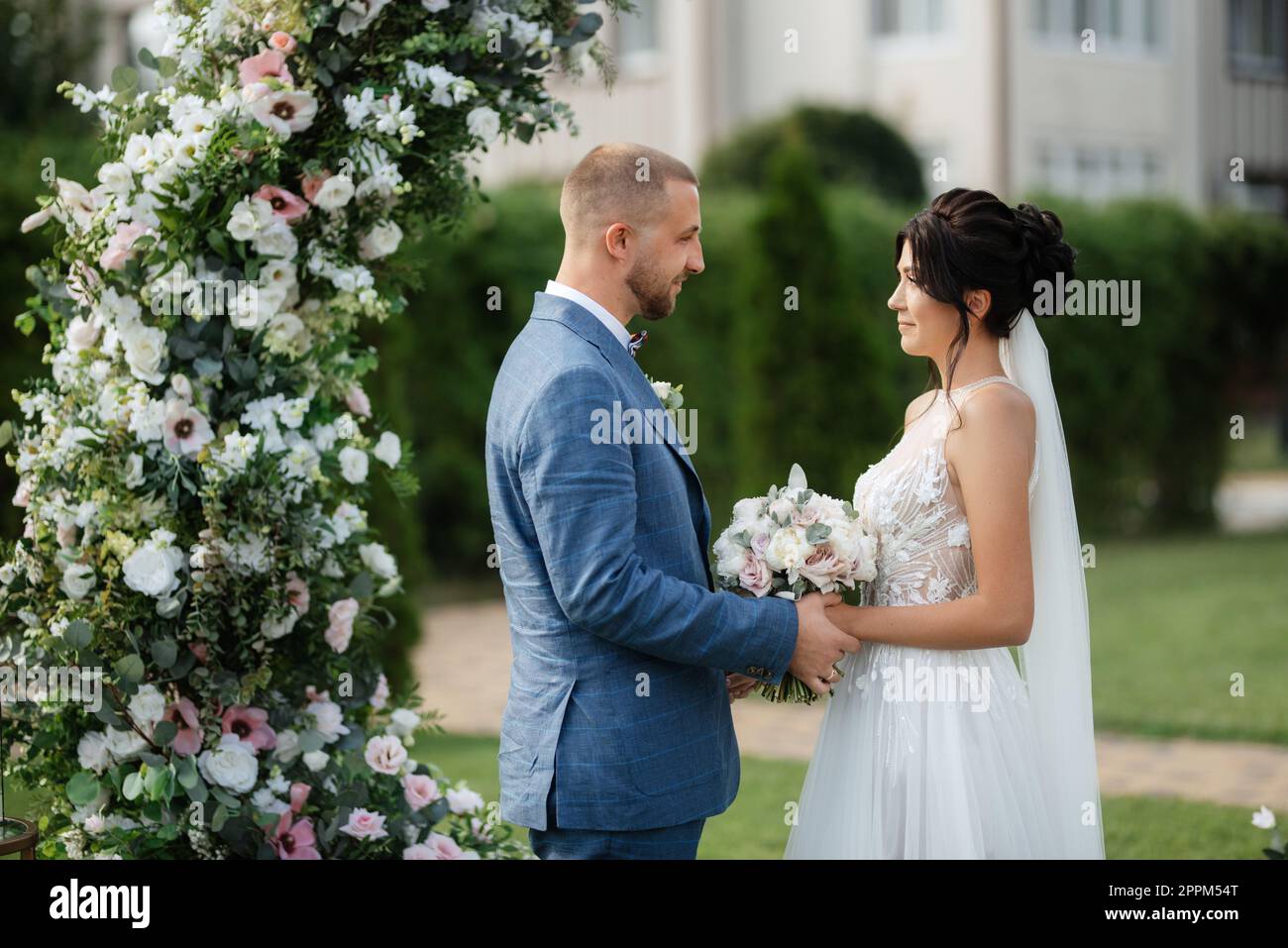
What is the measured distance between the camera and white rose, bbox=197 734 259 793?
3654 millimetres

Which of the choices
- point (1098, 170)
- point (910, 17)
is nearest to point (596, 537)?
point (910, 17)

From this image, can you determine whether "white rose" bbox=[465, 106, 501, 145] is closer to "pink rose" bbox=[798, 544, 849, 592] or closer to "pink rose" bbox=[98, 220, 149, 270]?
"pink rose" bbox=[98, 220, 149, 270]

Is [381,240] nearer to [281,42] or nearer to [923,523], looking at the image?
[281,42]

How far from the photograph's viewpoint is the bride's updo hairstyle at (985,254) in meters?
3.30

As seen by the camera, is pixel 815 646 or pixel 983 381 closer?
pixel 815 646

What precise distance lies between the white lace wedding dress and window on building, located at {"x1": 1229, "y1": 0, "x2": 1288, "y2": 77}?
24459 millimetres

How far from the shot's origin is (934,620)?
3260mm

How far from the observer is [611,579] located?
2791 mm

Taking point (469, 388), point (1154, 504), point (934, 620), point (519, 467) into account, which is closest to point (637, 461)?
point (519, 467)

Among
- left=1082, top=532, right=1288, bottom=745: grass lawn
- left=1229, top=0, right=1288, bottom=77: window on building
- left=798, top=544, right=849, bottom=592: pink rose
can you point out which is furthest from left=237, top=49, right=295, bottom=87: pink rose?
left=1229, top=0, right=1288, bottom=77: window on building

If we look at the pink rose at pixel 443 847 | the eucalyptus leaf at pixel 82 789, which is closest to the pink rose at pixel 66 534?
the eucalyptus leaf at pixel 82 789

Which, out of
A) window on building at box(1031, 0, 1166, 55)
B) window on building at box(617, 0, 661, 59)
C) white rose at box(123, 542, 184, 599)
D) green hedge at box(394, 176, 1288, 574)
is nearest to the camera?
white rose at box(123, 542, 184, 599)

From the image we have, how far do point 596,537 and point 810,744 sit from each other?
16.9ft
